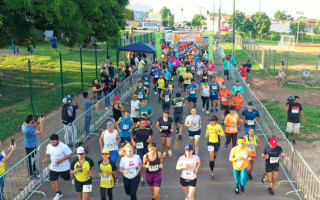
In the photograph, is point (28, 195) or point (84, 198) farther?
point (28, 195)

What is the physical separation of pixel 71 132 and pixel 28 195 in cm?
278

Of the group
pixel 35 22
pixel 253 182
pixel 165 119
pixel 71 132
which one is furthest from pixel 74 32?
pixel 253 182

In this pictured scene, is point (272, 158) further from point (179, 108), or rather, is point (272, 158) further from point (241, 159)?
point (179, 108)

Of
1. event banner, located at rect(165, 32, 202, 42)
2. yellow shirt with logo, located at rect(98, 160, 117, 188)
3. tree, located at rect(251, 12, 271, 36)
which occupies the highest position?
tree, located at rect(251, 12, 271, 36)

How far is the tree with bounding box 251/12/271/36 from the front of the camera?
7500 centimetres

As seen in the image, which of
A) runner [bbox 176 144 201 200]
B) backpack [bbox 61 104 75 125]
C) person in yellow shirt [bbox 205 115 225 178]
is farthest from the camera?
backpack [bbox 61 104 75 125]

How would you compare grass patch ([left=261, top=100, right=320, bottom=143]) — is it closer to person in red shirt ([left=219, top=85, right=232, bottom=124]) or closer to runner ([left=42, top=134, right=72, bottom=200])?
person in red shirt ([left=219, top=85, right=232, bottom=124])

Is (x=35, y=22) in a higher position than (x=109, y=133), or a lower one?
higher

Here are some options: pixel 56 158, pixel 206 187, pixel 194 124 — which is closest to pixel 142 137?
pixel 194 124

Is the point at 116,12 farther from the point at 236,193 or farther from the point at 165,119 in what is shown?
the point at 236,193

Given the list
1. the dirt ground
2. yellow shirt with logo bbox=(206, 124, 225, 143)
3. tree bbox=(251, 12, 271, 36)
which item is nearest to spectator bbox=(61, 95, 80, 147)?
yellow shirt with logo bbox=(206, 124, 225, 143)

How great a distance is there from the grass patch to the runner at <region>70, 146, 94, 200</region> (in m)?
8.67

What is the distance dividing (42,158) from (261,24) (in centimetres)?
7434

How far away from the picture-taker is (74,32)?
57.5 feet
